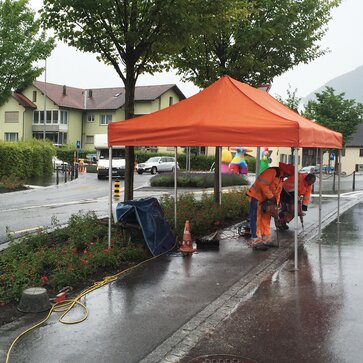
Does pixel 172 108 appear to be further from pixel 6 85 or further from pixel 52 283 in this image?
pixel 6 85

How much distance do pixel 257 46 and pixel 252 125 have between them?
691 cm

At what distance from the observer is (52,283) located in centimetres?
626

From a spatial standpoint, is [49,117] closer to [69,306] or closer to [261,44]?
[261,44]

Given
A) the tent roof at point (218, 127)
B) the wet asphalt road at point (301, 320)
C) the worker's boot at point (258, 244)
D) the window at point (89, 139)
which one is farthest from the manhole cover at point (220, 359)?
the window at point (89, 139)

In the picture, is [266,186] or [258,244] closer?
[266,186]

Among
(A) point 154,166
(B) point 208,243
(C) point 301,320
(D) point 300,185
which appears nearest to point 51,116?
(A) point 154,166

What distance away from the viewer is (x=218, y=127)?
7562mm

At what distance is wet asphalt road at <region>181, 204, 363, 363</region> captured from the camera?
4492 mm

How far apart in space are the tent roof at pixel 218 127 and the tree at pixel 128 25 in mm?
1693

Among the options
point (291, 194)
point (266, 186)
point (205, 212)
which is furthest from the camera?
point (205, 212)

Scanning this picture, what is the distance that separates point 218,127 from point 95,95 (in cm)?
6216

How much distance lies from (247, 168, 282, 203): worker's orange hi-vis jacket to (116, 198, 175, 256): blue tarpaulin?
1.78m

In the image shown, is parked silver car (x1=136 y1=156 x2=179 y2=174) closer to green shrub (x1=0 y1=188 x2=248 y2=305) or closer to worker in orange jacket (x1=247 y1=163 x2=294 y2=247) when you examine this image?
green shrub (x1=0 y1=188 x2=248 y2=305)

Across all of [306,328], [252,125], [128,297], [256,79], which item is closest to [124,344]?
[128,297]
